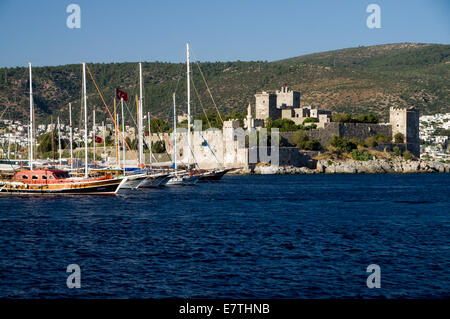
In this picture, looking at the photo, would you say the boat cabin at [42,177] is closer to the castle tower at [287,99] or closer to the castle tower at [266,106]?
the castle tower at [266,106]

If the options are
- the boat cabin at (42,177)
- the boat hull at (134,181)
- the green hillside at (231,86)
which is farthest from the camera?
the green hillside at (231,86)

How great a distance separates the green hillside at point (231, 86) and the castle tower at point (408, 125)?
20.1 m

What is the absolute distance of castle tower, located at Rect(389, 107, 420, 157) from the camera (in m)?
59.4

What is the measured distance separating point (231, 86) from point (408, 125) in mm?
36048

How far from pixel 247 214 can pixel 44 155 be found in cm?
4392

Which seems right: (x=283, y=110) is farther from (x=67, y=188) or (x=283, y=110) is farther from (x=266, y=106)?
(x=67, y=188)

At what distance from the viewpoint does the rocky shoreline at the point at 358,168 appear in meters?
52.1

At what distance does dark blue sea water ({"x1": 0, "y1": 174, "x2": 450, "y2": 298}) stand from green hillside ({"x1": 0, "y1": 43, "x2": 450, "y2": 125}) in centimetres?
5215

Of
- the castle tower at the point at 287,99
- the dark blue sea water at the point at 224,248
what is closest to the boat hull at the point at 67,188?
the dark blue sea water at the point at 224,248

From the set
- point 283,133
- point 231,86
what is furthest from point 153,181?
point 231,86

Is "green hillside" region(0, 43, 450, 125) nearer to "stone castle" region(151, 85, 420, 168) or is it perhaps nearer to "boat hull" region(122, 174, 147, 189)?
"stone castle" region(151, 85, 420, 168)

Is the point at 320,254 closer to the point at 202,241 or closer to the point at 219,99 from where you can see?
the point at 202,241

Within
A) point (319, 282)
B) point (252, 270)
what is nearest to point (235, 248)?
point (252, 270)

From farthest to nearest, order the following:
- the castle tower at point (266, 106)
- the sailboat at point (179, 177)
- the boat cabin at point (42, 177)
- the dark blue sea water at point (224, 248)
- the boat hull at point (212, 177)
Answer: the castle tower at point (266, 106), the boat hull at point (212, 177), the sailboat at point (179, 177), the boat cabin at point (42, 177), the dark blue sea water at point (224, 248)
